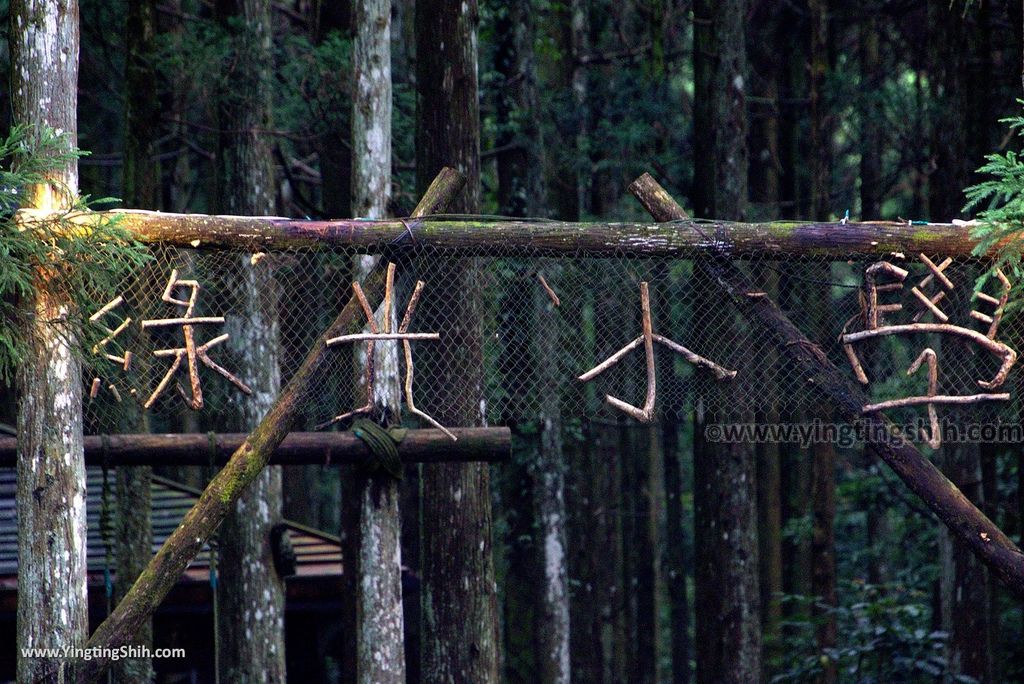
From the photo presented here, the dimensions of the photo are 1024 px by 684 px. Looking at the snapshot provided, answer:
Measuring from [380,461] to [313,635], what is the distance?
6.07 meters

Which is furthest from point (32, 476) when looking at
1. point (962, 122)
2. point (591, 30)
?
point (591, 30)

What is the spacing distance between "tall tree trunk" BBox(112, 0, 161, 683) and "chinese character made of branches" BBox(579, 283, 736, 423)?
4.53 meters

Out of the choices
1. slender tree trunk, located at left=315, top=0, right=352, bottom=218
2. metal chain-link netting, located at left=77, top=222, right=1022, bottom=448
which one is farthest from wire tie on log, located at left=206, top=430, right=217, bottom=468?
slender tree trunk, located at left=315, top=0, right=352, bottom=218

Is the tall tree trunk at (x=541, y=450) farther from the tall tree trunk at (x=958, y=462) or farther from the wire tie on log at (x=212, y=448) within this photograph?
the wire tie on log at (x=212, y=448)

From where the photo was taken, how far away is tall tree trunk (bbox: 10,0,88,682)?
5.96 meters

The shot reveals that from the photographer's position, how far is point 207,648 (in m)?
11.8

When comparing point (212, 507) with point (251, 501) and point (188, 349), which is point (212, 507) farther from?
point (251, 501)

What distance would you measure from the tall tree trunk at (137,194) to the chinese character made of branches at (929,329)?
579 cm

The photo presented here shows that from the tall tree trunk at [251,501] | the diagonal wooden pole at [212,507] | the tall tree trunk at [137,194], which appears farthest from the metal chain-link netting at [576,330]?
the tall tree trunk at [137,194]

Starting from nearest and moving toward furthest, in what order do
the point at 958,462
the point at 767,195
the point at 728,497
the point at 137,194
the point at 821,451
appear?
the point at 137,194
the point at 958,462
the point at 728,497
the point at 821,451
the point at 767,195

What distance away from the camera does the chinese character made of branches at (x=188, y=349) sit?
6848 mm

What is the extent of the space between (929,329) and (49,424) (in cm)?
479

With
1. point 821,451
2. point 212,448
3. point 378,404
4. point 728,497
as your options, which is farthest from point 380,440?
point 821,451

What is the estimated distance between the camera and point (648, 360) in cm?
705
